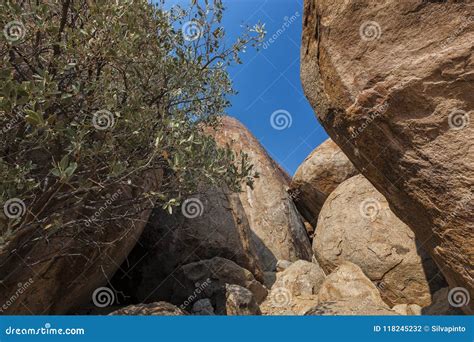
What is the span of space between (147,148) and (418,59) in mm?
4402

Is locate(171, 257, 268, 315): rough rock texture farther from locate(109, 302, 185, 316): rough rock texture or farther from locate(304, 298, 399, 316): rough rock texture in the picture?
locate(304, 298, 399, 316): rough rock texture

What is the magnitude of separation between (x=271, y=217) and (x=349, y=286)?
30.0 ft

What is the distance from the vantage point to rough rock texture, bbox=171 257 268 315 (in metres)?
12.2

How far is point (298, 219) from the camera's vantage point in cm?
2148

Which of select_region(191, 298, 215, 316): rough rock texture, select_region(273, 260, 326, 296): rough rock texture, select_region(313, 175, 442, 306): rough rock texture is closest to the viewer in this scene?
select_region(191, 298, 215, 316): rough rock texture

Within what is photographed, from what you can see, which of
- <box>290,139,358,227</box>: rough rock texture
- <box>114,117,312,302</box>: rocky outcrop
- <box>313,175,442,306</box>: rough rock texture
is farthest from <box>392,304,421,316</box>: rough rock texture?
<box>290,139,358,227</box>: rough rock texture

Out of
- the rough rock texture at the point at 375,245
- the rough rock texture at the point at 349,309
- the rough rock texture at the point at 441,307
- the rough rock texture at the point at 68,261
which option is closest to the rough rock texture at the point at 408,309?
the rough rock texture at the point at 375,245

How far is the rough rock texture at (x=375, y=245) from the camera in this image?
11.7 meters

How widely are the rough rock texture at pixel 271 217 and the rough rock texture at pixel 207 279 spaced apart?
5.71 m

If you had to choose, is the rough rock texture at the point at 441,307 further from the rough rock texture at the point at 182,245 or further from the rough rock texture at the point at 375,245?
the rough rock texture at the point at 182,245

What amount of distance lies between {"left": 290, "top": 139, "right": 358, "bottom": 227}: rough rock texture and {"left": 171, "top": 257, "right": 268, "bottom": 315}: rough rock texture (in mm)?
7127

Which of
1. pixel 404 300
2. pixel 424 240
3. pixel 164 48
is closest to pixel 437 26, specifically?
Answer: pixel 424 240

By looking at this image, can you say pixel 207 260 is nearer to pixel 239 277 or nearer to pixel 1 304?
pixel 239 277

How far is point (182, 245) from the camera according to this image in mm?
14141
